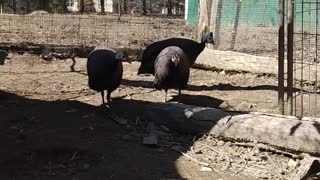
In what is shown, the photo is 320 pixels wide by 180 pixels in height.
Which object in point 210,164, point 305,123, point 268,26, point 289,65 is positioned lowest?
point 210,164

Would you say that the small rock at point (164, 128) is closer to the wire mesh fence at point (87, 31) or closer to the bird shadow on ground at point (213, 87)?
the bird shadow on ground at point (213, 87)

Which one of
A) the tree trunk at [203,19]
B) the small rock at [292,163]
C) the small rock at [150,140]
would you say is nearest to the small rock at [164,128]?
the small rock at [150,140]

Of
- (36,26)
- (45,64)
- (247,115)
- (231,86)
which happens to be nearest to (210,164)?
(247,115)

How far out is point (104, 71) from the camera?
21.6 ft

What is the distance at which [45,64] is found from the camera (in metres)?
9.45

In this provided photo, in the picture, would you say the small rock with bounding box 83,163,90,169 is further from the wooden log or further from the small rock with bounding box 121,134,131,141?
the wooden log

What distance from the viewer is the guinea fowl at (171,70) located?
7000 millimetres

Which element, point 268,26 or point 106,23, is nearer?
point 268,26

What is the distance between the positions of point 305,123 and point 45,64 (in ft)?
19.3

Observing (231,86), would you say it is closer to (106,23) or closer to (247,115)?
(247,115)

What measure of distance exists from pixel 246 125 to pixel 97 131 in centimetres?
160

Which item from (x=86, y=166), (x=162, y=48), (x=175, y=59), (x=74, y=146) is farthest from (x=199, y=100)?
(x=86, y=166)

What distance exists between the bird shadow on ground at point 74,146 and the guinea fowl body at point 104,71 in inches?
16.2

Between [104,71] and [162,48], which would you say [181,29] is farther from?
[104,71]
